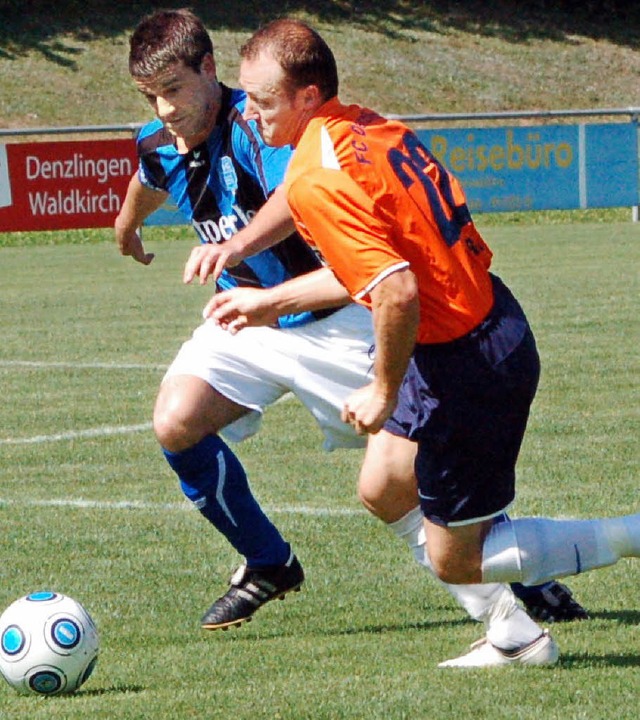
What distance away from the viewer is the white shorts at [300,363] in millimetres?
5395

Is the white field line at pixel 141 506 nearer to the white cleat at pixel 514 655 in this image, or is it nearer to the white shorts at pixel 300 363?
the white shorts at pixel 300 363

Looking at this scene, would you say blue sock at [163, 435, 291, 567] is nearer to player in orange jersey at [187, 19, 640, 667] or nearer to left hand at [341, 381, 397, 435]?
player in orange jersey at [187, 19, 640, 667]

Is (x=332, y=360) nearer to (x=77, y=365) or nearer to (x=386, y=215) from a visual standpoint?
(x=386, y=215)

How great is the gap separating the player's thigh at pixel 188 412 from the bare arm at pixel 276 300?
33.4 inches

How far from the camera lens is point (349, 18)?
4547cm

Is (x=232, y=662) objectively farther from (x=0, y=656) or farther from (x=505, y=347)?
(x=505, y=347)

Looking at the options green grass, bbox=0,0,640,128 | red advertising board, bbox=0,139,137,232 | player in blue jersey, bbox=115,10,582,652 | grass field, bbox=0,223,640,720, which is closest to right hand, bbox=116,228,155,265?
player in blue jersey, bbox=115,10,582,652

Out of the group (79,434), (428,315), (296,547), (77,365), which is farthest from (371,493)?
(77,365)

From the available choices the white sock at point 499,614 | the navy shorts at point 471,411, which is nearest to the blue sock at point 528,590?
the white sock at point 499,614

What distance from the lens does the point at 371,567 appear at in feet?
19.7

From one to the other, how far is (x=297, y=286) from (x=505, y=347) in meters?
0.60

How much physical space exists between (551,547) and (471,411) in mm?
500

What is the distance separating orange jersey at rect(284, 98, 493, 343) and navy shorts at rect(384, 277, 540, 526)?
7 cm

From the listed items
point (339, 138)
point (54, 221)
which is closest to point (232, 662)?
point (339, 138)
